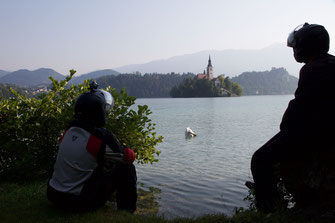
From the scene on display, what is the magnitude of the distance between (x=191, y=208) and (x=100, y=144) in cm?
544

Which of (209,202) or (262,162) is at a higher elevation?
(262,162)

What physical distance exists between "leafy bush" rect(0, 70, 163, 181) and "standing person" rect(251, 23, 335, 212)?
3863 millimetres

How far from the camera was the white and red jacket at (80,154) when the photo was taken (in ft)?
14.9

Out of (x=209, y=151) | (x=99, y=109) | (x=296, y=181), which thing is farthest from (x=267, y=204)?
(x=209, y=151)

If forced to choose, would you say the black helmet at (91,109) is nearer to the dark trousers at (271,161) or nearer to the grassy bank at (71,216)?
the grassy bank at (71,216)

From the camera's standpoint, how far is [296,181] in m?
4.66

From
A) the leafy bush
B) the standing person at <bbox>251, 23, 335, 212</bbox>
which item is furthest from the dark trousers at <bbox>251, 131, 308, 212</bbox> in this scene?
the leafy bush

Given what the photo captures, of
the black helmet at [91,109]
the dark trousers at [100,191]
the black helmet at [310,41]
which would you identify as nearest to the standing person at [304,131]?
the black helmet at [310,41]

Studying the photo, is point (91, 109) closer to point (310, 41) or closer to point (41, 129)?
point (310, 41)

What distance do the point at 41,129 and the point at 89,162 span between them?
3831mm

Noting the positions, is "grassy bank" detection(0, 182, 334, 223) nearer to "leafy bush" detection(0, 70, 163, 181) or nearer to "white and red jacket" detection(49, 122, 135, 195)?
"white and red jacket" detection(49, 122, 135, 195)

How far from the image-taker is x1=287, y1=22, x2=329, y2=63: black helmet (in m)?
4.57

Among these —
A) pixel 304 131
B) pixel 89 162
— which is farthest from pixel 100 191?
pixel 304 131

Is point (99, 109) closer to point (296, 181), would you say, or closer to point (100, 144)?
point (100, 144)
